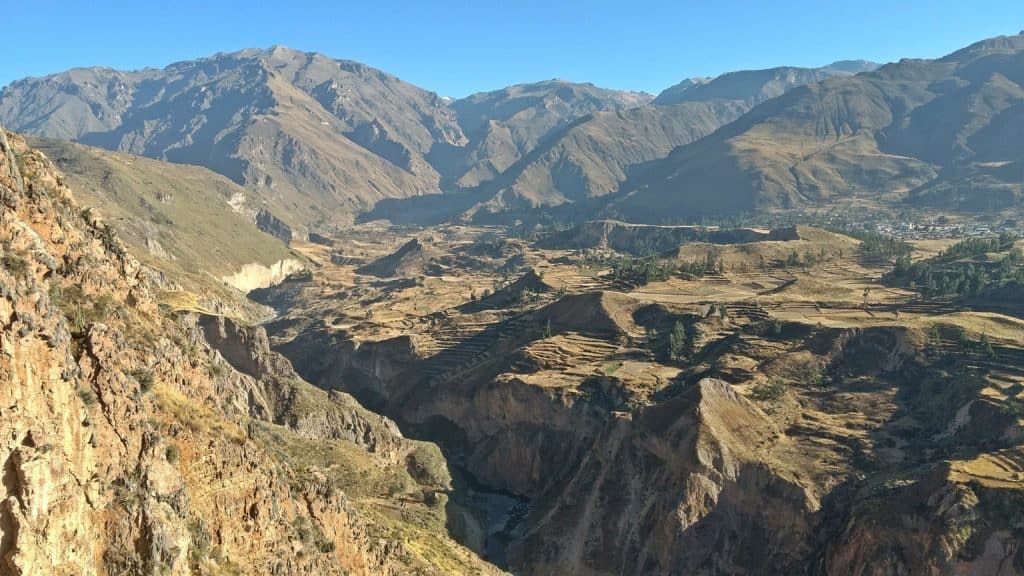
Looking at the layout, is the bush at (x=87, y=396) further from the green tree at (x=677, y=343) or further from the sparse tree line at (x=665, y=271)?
the sparse tree line at (x=665, y=271)

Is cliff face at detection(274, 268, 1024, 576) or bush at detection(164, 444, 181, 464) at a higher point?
bush at detection(164, 444, 181, 464)

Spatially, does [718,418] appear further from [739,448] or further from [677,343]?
[677,343]

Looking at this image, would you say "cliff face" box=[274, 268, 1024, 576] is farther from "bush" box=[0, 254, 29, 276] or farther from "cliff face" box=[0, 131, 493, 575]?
"bush" box=[0, 254, 29, 276]

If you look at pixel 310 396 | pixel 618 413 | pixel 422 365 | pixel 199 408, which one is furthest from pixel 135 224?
pixel 199 408

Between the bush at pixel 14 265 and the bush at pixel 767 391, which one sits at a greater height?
the bush at pixel 14 265

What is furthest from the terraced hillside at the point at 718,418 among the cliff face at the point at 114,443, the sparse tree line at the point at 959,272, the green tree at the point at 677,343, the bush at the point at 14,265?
the bush at the point at 14,265

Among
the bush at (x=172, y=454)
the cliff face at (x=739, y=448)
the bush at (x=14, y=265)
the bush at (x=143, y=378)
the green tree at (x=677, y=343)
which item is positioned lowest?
the cliff face at (x=739, y=448)

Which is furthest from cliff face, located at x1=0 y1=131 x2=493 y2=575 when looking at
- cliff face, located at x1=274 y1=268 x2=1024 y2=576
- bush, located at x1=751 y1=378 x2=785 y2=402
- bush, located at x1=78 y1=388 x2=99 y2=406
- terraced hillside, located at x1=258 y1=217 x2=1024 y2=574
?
bush, located at x1=751 y1=378 x2=785 y2=402

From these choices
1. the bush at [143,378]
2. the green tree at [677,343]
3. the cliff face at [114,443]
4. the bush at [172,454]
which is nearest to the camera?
the cliff face at [114,443]

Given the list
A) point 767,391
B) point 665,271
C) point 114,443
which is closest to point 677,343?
point 767,391
